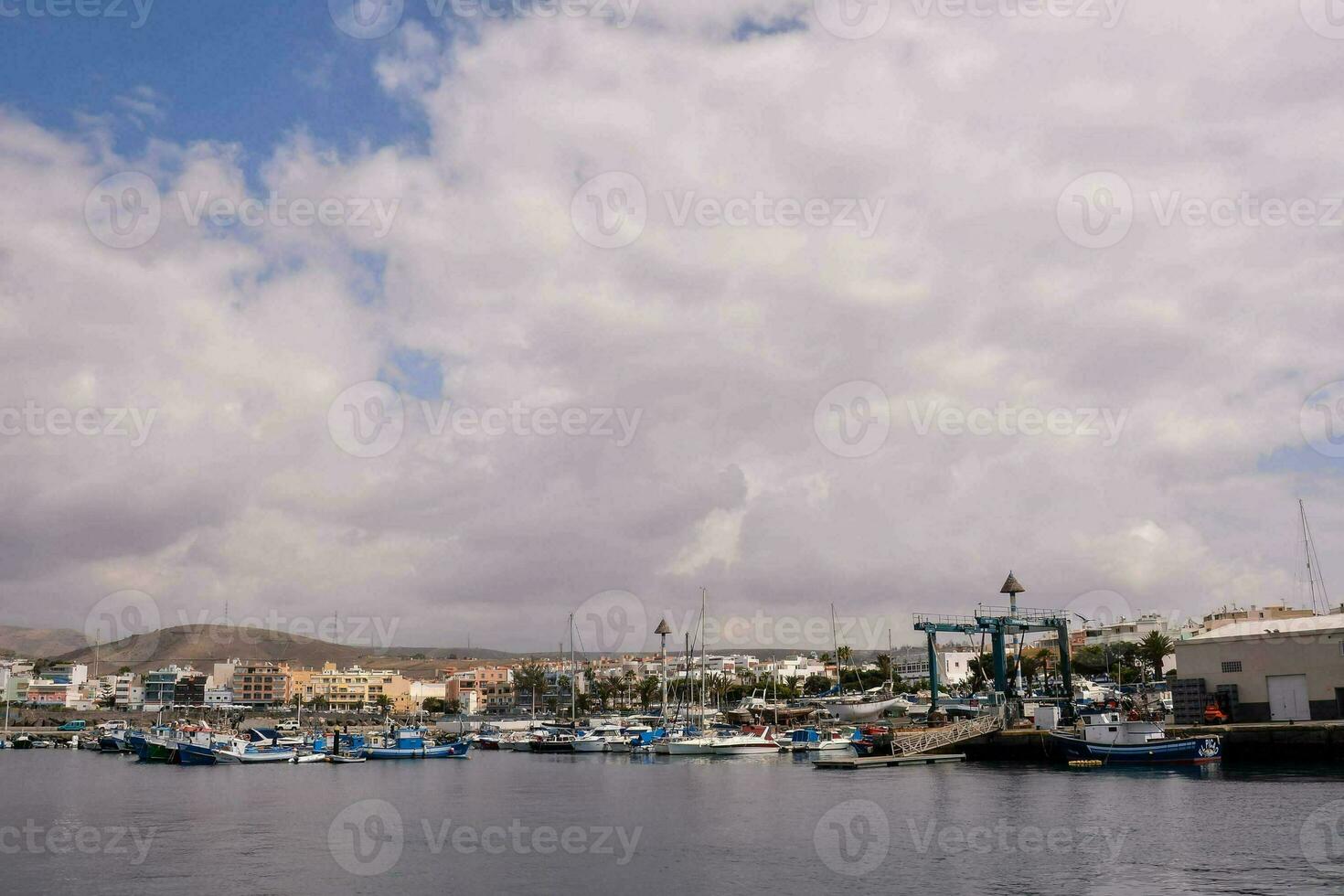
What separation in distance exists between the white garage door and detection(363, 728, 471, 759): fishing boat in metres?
65.9

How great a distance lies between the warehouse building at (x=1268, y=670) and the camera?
59562mm

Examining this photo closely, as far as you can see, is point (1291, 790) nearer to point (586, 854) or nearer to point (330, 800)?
point (586, 854)

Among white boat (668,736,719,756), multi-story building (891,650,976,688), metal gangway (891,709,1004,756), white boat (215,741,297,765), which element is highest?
multi-story building (891,650,976,688)

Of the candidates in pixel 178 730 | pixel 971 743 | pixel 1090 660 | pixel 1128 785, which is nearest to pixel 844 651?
pixel 1090 660

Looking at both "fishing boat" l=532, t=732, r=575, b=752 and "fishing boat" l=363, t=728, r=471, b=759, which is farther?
"fishing boat" l=532, t=732, r=575, b=752

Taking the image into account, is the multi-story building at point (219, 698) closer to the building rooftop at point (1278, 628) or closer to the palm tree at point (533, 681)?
the palm tree at point (533, 681)

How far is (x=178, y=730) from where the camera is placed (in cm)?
9319

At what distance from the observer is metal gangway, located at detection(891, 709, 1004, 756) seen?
7162cm

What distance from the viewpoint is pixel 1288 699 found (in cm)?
6144

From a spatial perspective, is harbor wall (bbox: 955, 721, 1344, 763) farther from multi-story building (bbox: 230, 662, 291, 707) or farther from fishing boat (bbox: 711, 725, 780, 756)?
multi-story building (bbox: 230, 662, 291, 707)

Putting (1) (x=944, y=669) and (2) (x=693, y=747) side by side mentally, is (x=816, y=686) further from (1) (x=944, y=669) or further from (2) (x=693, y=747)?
(2) (x=693, y=747)

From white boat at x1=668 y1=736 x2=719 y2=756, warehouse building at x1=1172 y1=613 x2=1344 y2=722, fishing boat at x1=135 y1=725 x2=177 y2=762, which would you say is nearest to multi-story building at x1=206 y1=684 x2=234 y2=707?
fishing boat at x1=135 y1=725 x2=177 y2=762

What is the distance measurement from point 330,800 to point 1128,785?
131 feet

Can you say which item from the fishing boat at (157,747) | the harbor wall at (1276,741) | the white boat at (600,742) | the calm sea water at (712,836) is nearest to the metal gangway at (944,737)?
the harbor wall at (1276,741)
